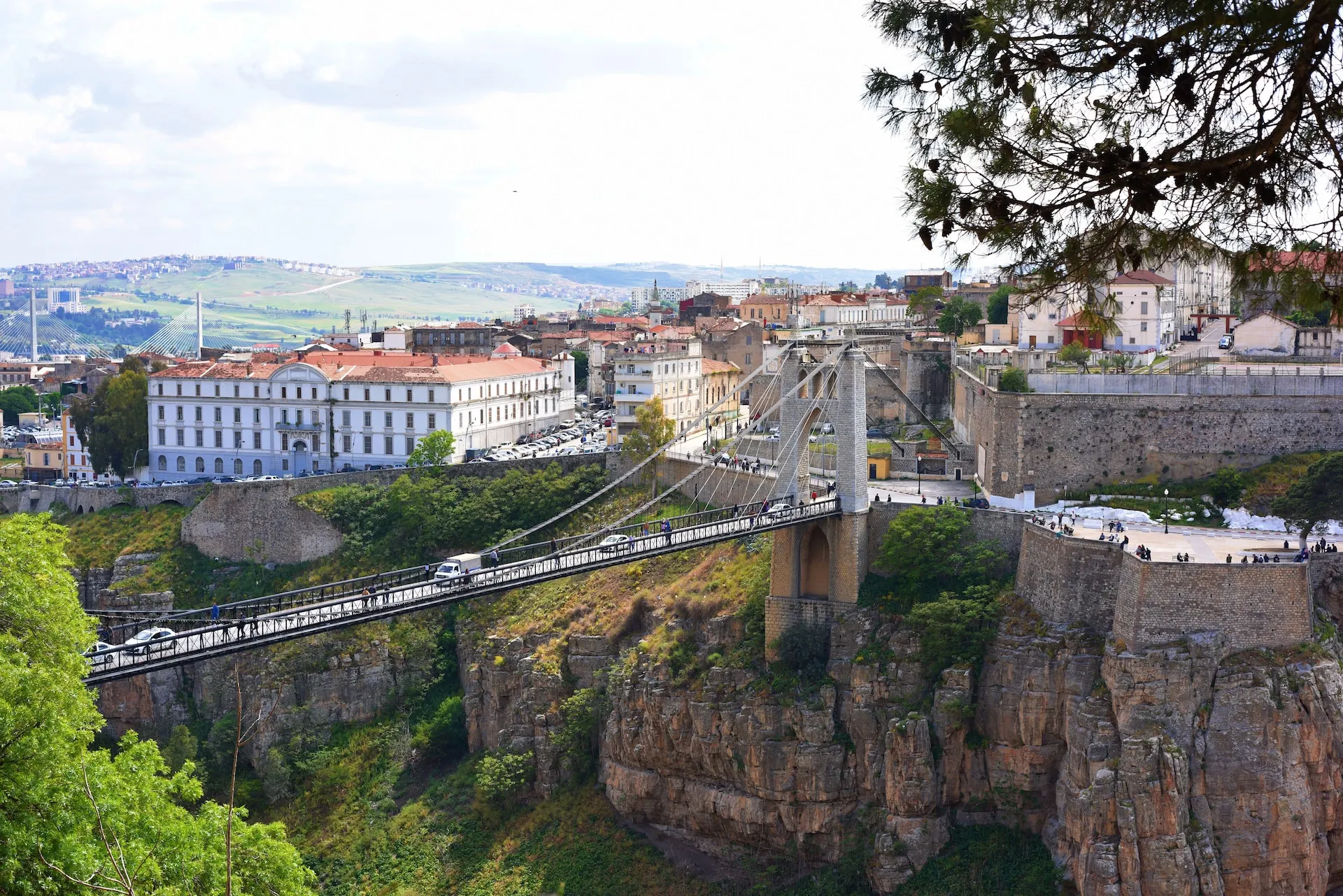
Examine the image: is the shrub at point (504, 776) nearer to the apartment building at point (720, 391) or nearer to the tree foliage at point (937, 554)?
the tree foliage at point (937, 554)

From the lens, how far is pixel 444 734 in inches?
1411

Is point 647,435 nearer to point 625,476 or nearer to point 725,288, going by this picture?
point 625,476

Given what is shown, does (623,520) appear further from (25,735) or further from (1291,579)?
(25,735)

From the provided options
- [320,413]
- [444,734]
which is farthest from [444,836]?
[320,413]

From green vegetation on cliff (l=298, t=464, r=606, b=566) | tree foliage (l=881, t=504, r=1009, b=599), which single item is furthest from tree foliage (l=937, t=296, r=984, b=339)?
tree foliage (l=881, t=504, r=1009, b=599)

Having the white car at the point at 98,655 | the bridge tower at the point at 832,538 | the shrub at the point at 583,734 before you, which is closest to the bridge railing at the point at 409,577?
the bridge tower at the point at 832,538

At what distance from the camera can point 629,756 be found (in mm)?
31750

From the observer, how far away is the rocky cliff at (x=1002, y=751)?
24.5m

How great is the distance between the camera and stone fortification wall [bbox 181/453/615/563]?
4219cm

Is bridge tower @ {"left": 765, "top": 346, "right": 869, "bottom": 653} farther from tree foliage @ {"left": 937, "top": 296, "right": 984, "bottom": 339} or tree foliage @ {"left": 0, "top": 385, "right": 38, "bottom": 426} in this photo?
tree foliage @ {"left": 0, "top": 385, "right": 38, "bottom": 426}

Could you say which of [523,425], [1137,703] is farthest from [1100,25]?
[523,425]

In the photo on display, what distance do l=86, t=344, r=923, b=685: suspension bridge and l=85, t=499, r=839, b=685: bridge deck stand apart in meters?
0.04

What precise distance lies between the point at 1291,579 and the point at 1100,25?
57.4ft

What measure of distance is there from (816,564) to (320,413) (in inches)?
856
